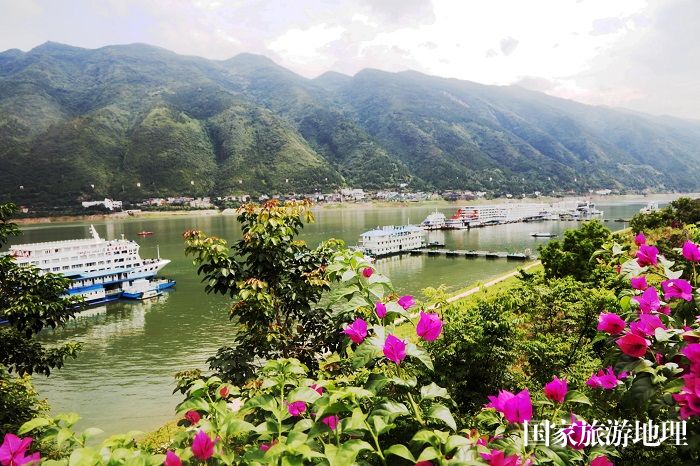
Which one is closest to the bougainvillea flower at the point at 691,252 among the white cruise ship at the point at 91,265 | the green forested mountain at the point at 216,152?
the white cruise ship at the point at 91,265

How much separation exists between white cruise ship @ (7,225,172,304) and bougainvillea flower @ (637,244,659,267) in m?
29.3

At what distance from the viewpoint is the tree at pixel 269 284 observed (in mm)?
3521

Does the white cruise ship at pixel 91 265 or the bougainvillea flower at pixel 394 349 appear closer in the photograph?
the bougainvillea flower at pixel 394 349

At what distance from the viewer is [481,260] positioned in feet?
118

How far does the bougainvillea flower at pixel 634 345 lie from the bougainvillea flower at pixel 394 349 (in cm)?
74

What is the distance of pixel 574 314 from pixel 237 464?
654 cm

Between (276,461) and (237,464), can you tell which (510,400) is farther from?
(237,464)

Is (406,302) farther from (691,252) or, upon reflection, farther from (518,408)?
(691,252)

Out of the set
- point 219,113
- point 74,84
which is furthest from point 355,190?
point 74,84

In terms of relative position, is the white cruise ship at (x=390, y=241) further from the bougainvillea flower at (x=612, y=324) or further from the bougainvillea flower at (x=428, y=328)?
the bougainvillea flower at (x=612, y=324)

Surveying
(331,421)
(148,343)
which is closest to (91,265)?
(148,343)

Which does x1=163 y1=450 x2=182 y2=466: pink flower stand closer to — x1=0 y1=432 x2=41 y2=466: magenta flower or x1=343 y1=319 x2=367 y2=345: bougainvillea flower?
x1=0 y1=432 x2=41 y2=466: magenta flower

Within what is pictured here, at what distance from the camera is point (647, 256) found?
1.88 m

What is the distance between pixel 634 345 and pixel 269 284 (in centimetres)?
314
